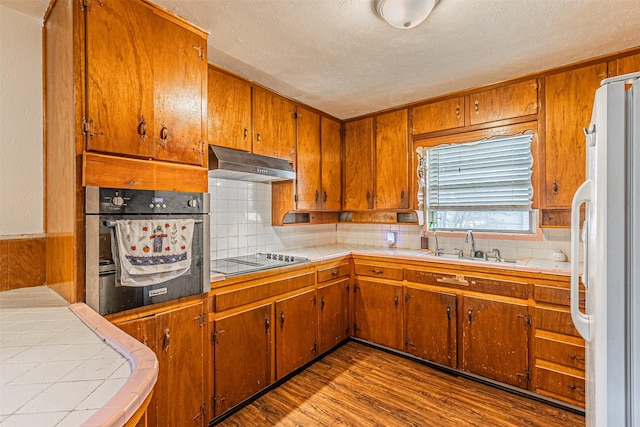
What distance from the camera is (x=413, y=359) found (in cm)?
277

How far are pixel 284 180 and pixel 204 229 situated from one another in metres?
1.32

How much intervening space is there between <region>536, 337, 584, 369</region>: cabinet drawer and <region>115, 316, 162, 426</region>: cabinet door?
8.09ft

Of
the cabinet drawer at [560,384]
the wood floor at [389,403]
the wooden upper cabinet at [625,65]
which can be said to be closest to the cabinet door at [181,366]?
the wood floor at [389,403]

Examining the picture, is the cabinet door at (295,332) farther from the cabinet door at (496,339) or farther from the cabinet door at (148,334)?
the cabinet door at (496,339)

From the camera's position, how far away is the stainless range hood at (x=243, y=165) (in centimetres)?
219

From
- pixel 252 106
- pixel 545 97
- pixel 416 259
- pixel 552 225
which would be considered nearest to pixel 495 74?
pixel 545 97

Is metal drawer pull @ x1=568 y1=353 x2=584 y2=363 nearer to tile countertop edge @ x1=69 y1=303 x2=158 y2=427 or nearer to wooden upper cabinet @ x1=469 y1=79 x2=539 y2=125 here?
wooden upper cabinet @ x1=469 y1=79 x2=539 y2=125

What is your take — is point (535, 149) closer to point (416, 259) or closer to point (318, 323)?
point (416, 259)

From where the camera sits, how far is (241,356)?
210 centimetres

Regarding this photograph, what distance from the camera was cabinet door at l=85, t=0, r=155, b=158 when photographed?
4.65ft

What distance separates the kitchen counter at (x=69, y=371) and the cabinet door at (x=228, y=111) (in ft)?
4.72

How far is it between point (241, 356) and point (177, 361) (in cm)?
52

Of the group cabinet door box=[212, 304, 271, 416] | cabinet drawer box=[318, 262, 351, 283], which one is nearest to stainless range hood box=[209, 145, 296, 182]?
cabinet drawer box=[318, 262, 351, 283]

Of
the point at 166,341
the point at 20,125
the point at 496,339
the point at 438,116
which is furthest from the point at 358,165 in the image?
the point at 20,125
